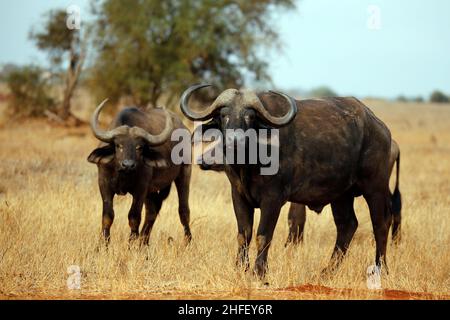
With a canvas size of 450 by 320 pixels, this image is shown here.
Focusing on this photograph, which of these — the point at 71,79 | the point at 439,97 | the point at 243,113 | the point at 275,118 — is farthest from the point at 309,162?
the point at 439,97

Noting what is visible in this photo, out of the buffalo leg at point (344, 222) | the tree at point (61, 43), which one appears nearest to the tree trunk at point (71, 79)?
the tree at point (61, 43)

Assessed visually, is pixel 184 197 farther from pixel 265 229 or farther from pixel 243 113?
pixel 243 113

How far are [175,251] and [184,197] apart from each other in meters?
2.34

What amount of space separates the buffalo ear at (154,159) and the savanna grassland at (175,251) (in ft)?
3.17

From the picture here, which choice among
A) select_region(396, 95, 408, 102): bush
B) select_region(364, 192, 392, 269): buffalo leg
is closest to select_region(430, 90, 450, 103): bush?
select_region(396, 95, 408, 102): bush

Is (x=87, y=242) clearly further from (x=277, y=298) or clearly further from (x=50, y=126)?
(x=50, y=126)

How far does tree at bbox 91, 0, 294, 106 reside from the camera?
96.8 ft

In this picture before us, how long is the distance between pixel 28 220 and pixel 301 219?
3735 mm

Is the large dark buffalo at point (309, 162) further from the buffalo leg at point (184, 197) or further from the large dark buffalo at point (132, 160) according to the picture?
the buffalo leg at point (184, 197)

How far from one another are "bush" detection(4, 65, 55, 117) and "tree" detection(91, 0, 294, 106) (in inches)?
135

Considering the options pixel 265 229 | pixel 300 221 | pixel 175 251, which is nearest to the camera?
pixel 265 229

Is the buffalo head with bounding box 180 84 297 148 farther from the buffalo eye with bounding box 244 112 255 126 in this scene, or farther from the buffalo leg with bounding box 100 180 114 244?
the buffalo leg with bounding box 100 180 114 244

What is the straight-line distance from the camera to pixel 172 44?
30.0 m
